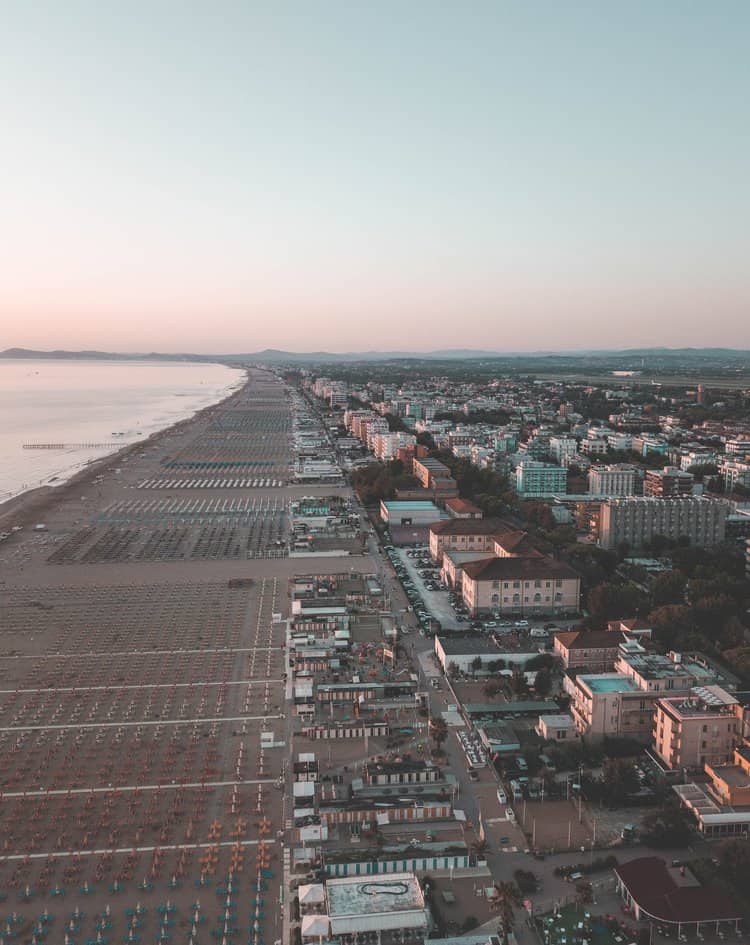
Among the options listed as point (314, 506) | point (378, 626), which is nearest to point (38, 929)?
point (378, 626)

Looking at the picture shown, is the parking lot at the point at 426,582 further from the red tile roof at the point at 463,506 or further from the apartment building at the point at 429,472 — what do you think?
the apartment building at the point at 429,472

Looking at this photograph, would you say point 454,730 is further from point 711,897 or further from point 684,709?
point 711,897

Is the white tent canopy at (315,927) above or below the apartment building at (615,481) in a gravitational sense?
below

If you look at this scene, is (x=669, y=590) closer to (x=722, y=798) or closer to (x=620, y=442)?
(x=722, y=798)

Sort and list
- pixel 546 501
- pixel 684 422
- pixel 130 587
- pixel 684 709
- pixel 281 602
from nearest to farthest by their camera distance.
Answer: pixel 684 709
pixel 281 602
pixel 130 587
pixel 546 501
pixel 684 422

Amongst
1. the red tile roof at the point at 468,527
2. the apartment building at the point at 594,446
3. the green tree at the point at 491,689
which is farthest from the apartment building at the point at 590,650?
the apartment building at the point at 594,446

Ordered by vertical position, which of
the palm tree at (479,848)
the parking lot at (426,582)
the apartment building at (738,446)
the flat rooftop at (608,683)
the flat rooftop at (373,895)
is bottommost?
the parking lot at (426,582)
